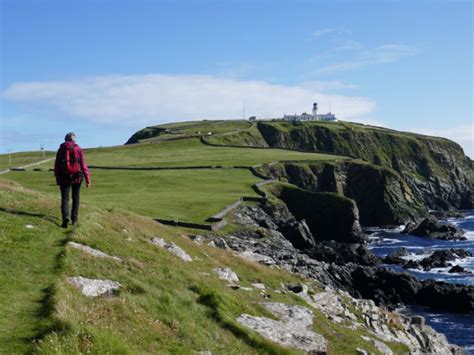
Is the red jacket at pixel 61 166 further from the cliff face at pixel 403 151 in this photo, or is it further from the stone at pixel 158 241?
the cliff face at pixel 403 151

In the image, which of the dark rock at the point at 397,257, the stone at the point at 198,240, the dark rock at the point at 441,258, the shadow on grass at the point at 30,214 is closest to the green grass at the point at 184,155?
the dark rock at the point at 397,257

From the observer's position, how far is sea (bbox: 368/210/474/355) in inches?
1715

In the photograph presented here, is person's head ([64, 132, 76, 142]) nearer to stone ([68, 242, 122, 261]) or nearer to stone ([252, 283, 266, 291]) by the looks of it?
stone ([68, 242, 122, 261])

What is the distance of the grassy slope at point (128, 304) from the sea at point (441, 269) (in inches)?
1080

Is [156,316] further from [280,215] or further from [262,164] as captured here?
[262,164]

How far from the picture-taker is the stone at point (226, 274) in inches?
883

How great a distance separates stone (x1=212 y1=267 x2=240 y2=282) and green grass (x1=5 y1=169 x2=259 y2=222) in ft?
87.1

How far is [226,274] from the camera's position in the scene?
74.8ft

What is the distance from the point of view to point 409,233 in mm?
98000

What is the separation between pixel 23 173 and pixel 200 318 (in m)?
81.1

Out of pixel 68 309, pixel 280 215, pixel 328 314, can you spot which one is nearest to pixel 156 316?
pixel 68 309

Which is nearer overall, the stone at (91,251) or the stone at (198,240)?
the stone at (91,251)

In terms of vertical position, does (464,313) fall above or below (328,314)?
below

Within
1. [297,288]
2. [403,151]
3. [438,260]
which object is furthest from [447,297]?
[403,151]
